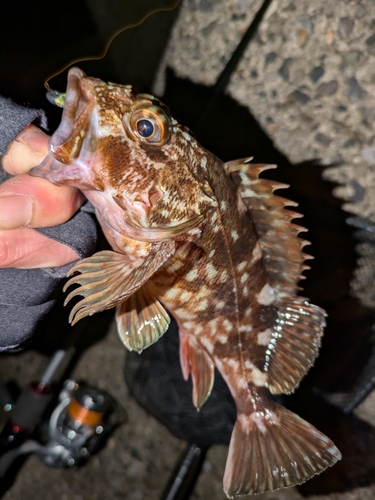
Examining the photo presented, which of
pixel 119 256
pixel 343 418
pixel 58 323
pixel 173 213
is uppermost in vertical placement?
pixel 173 213

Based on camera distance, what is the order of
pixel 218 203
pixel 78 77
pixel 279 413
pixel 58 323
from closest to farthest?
→ pixel 78 77 < pixel 218 203 < pixel 279 413 < pixel 58 323

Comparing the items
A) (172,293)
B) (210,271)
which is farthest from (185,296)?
(210,271)

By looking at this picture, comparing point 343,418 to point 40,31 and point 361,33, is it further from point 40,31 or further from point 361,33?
point 40,31

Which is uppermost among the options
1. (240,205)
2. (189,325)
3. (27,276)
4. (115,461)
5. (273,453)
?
(240,205)

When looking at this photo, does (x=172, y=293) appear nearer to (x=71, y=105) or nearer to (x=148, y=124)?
(x=148, y=124)

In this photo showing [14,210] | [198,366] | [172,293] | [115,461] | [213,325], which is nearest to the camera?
[14,210]

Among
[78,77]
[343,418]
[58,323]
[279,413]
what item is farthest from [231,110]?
[343,418]

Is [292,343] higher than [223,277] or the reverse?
the reverse
